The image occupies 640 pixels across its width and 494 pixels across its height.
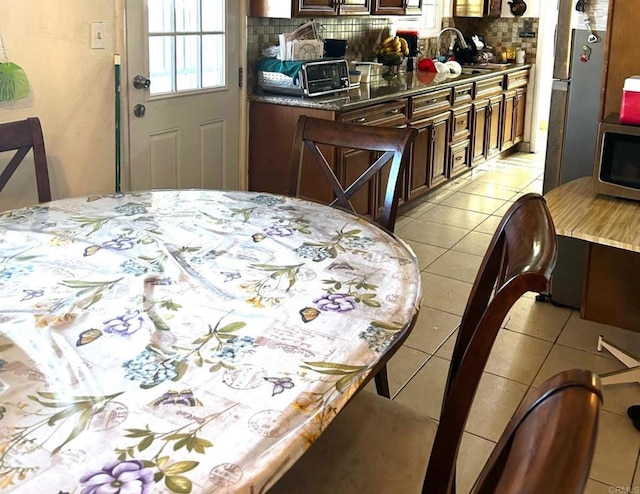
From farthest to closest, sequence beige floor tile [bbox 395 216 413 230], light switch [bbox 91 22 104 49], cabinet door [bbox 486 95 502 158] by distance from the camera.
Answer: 1. cabinet door [bbox 486 95 502 158]
2. beige floor tile [bbox 395 216 413 230]
3. light switch [bbox 91 22 104 49]

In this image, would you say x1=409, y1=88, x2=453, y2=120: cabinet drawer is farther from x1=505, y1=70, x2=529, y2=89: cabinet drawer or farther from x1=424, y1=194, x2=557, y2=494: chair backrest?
x1=424, y1=194, x2=557, y2=494: chair backrest

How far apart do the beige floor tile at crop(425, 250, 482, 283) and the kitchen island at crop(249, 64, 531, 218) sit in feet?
1.92

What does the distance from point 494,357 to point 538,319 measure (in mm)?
479

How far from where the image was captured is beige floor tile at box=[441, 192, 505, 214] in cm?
491

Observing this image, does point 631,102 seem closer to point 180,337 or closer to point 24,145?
point 180,337

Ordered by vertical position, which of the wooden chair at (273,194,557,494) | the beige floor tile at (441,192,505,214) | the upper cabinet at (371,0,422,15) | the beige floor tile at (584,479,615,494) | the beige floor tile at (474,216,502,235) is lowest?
the beige floor tile at (584,479,615,494)

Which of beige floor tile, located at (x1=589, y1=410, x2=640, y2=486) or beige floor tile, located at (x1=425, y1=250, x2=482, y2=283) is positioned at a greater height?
beige floor tile, located at (x1=425, y1=250, x2=482, y2=283)

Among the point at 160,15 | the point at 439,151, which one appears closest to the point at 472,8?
the point at 439,151

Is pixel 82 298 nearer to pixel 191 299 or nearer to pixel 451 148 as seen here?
pixel 191 299

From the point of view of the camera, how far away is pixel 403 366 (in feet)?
8.84

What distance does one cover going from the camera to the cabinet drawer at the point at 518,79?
19.8 feet

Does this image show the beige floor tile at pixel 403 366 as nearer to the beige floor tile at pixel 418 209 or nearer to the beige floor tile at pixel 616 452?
the beige floor tile at pixel 616 452

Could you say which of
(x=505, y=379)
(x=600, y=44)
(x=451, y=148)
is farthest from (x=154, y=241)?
(x=451, y=148)

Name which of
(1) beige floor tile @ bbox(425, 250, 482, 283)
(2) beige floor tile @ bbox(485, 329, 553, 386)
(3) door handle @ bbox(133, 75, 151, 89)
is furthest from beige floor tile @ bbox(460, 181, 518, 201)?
(3) door handle @ bbox(133, 75, 151, 89)
